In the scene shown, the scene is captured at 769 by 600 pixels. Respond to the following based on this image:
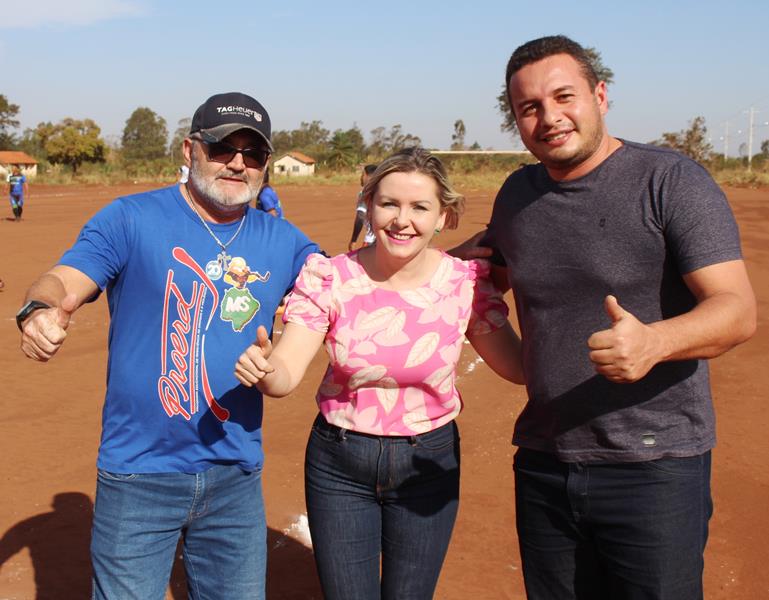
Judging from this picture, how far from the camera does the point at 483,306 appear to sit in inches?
121

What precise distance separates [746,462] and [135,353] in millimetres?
4902

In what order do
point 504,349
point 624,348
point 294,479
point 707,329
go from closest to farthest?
point 624,348, point 707,329, point 504,349, point 294,479

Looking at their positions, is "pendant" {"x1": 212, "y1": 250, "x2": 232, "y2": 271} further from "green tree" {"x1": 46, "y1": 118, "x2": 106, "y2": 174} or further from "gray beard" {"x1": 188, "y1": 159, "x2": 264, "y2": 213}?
"green tree" {"x1": 46, "y1": 118, "x2": 106, "y2": 174}

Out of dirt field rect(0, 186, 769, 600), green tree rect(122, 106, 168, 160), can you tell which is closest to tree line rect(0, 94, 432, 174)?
green tree rect(122, 106, 168, 160)

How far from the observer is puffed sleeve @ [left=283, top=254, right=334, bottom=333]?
2.85 m

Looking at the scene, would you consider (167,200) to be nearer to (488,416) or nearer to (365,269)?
(365,269)

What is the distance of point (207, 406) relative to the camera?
2930 millimetres

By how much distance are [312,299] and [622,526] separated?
4.08 feet

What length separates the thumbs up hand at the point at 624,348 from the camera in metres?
2.13

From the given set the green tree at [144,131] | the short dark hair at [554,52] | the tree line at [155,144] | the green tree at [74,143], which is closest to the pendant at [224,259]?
the short dark hair at [554,52]

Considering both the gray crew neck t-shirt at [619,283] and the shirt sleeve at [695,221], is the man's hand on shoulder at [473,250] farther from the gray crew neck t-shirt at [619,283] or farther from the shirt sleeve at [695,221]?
the shirt sleeve at [695,221]

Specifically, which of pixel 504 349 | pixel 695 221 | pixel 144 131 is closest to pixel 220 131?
pixel 504 349

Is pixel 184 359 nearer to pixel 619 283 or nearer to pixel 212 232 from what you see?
pixel 212 232

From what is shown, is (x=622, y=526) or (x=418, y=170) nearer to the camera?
(x=622, y=526)
